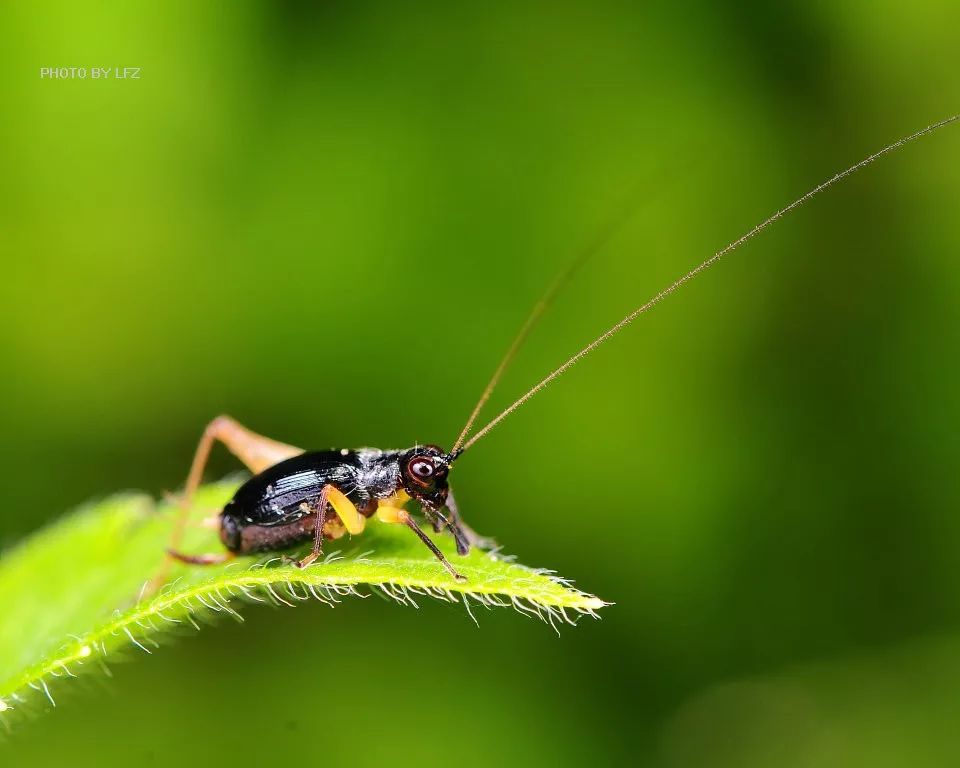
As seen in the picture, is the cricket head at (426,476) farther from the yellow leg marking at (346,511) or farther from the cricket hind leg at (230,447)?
the cricket hind leg at (230,447)

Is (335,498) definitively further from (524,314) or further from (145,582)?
(524,314)

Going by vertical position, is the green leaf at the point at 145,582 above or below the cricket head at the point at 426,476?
below

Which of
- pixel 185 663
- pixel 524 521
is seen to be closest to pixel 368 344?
pixel 524 521

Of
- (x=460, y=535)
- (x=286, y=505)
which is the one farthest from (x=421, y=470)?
Answer: (x=286, y=505)

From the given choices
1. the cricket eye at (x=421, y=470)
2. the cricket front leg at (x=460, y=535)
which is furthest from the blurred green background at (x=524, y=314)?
the cricket eye at (x=421, y=470)

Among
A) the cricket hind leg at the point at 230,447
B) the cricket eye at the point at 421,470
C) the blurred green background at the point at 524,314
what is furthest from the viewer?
the blurred green background at the point at 524,314

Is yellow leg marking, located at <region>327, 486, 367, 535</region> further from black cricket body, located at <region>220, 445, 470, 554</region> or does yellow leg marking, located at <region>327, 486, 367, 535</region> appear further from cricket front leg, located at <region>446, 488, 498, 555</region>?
cricket front leg, located at <region>446, 488, 498, 555</region>
